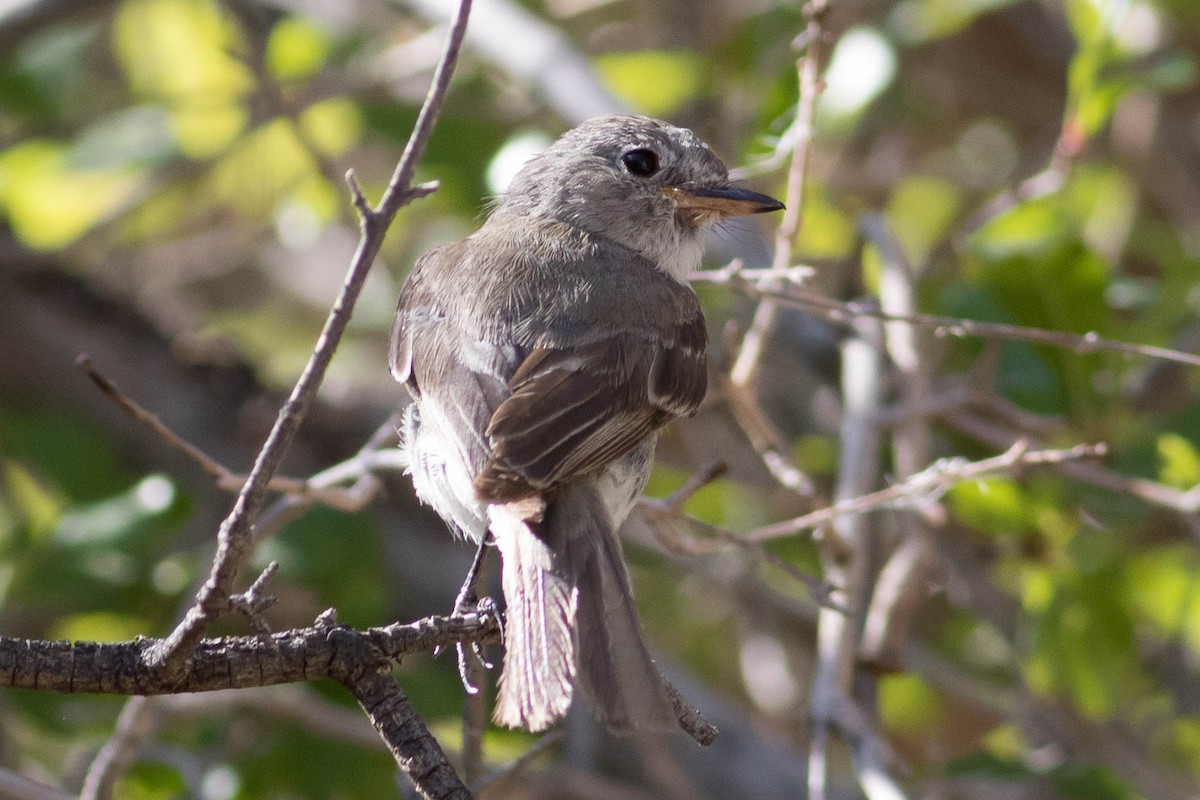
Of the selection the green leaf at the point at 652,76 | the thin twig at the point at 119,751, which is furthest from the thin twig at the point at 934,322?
the green leaf at the point at 652,76

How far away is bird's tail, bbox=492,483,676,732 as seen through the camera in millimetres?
2297

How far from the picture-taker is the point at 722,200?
152 inches

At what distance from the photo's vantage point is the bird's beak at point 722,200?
149 inches

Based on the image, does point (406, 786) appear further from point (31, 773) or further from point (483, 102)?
point (483, 102)

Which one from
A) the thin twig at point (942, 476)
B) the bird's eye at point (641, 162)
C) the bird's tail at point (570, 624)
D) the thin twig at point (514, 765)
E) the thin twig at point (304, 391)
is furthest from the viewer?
the bird's eye at point (641, 162)

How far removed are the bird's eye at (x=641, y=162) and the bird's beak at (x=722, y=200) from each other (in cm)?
8

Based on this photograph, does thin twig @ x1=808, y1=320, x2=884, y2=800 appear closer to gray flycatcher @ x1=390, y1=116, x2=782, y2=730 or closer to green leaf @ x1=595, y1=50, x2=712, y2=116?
gray flycatcher @ x1=390, y1=116, x2=782, y2=730

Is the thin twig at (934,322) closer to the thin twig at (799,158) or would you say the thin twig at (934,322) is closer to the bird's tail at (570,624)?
the thin twig at (799,158)

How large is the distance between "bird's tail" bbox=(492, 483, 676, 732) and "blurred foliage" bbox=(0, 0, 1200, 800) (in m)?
1.49

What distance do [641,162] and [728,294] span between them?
1501 mm

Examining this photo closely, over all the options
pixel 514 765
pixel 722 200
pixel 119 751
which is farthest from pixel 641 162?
pixel 119 751

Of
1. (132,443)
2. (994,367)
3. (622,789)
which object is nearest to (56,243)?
(132,443)

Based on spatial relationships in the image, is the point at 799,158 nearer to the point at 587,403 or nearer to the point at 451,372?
the point at 587,403

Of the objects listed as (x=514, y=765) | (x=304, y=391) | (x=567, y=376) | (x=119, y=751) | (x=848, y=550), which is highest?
(x=304, y=391)
